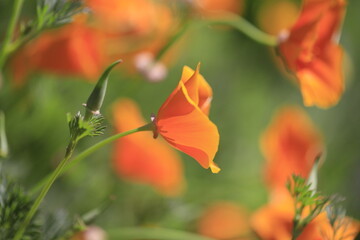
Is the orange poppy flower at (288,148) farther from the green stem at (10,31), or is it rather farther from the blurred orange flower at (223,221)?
the green stem at (10,31)

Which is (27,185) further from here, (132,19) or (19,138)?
(132,19)

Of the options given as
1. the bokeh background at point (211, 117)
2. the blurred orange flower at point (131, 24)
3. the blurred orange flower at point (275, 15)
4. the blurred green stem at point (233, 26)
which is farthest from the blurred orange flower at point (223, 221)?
the blurred orange flower at point (275, 15)

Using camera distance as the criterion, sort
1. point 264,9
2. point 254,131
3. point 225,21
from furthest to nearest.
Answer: point 264,9 < point 254,131 < point 225,21

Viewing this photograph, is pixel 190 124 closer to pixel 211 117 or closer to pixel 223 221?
pixel 223 221

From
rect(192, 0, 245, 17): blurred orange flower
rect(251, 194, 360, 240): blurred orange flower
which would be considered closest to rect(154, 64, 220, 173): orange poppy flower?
rect(251, 194, 360, 240): blurred orange flower

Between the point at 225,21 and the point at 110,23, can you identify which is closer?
the point at 225,21

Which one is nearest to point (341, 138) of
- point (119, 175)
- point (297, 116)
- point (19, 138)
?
point (297, 116)

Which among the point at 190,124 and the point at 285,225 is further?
the point at 285,225

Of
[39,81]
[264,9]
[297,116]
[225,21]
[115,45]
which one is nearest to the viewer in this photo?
A: [225,21]

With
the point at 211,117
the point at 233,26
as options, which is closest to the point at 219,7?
the point at 211,117
